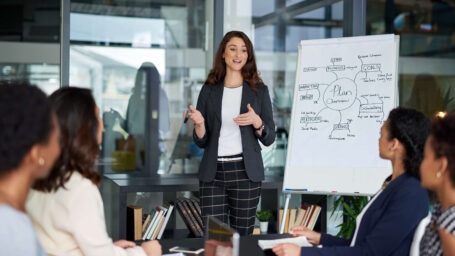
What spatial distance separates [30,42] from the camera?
834cm

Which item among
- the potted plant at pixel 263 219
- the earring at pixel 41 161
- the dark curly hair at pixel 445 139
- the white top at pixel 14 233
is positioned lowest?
the potted plant at pixel 263 219

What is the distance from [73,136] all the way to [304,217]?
313 centimetres

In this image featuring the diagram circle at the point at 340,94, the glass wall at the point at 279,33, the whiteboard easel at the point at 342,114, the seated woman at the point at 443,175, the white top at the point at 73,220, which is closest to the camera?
the seated woman at the point at 443,175

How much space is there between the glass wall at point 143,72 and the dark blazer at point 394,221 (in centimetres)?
306

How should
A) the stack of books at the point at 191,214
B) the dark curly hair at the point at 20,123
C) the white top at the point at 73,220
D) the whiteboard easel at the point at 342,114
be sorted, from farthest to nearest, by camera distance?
1. the stack of books at the point at 191,214
2. the whiteboard easel at the point at 342,114
3. the white top at the point at 73,220
4. the dark curly hair at the point at 20,123

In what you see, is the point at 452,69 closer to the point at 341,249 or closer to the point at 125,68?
the point at 125,68

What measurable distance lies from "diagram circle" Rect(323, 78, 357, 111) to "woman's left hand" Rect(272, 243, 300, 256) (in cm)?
214

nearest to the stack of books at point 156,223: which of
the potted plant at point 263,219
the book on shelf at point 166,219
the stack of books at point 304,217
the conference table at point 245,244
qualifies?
the book on shelf at point 166,219

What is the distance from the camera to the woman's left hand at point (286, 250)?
6.36 feet

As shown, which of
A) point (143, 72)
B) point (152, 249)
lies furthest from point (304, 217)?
point (152, 249)

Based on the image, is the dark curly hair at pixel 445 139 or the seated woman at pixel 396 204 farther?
the seated woman at pixel 396 204

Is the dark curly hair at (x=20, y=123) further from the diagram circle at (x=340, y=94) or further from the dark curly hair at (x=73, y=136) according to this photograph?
the diagram circle at (x=340, y=94)

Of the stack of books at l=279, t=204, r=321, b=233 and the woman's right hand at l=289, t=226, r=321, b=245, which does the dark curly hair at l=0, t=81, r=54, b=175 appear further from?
the stack of books at l=279, t=204, r=321, b=233

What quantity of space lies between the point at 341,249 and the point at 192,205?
8.35 ft
